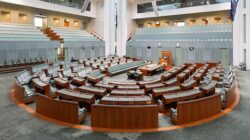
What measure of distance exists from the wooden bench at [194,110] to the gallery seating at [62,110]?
229 centimetres

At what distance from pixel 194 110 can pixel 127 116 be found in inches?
64.7

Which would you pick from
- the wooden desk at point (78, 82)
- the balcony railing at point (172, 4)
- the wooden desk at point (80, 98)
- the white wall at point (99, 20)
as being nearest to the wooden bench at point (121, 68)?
the wooden desk at point (78, 82)

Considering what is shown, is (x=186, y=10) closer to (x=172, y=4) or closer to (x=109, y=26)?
(x=172, y=4)

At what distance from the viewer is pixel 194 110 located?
14.8 feet

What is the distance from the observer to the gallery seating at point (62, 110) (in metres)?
4.43

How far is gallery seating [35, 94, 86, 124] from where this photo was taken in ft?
14.5

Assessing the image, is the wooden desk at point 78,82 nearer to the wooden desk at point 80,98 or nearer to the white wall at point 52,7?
the wooden desk at point 80,98

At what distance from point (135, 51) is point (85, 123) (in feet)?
58.5

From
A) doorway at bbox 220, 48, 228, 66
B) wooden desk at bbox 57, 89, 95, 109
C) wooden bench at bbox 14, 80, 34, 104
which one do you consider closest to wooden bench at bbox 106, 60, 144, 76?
wooden bench at bbox 14, 80, 34, 104

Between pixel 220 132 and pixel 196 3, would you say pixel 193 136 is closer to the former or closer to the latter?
pixel 220 132

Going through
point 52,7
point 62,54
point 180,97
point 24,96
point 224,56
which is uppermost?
point 52,7

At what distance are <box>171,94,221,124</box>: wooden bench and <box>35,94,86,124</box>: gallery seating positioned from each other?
7.50 feet

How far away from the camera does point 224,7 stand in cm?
1764

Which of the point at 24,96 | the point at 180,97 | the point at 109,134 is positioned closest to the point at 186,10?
the point at 180,97
